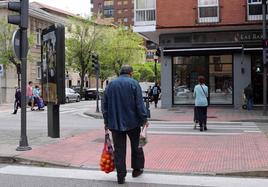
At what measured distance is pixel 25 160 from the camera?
9.59 metres

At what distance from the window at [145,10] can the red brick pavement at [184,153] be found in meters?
15.4

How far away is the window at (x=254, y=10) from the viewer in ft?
83.8

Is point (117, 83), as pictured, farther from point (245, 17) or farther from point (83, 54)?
point (83, 54)

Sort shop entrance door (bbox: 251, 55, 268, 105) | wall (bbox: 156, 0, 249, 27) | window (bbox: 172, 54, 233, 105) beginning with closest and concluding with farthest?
1. wall (bbox: 156, 0, 249, 27)
2. shop entrance door (bbox: 251, 55, 268, 105)
3. window (bbox: 172, 54, 233, 105)

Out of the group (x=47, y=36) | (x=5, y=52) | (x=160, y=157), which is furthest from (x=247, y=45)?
(x=5, y=52)

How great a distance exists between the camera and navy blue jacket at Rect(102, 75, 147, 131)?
759 centimetres

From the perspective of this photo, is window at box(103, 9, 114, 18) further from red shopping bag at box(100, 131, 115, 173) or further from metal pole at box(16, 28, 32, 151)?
red shopping bag at box(100, 131, 115, 173)

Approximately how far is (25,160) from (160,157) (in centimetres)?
272

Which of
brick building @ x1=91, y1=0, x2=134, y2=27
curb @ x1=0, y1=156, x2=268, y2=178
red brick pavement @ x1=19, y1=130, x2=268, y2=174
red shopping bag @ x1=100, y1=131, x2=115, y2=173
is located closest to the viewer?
red shopping bag @ x1=100, y1=131, x2=115, y2=173

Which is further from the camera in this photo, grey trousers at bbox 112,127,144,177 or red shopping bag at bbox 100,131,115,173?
red shopping bag at bbox 100,131,115,173

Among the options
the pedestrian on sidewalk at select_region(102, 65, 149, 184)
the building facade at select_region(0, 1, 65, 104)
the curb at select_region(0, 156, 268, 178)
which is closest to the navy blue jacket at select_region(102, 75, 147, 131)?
the pedestrian on sidewalk at select_region(102, 65, 149, 184)

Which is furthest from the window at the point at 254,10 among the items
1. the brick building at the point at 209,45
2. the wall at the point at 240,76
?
the wall at the point at 240,76

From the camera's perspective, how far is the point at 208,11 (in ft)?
86.6

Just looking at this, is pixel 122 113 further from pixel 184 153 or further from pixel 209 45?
pixel 209 45
